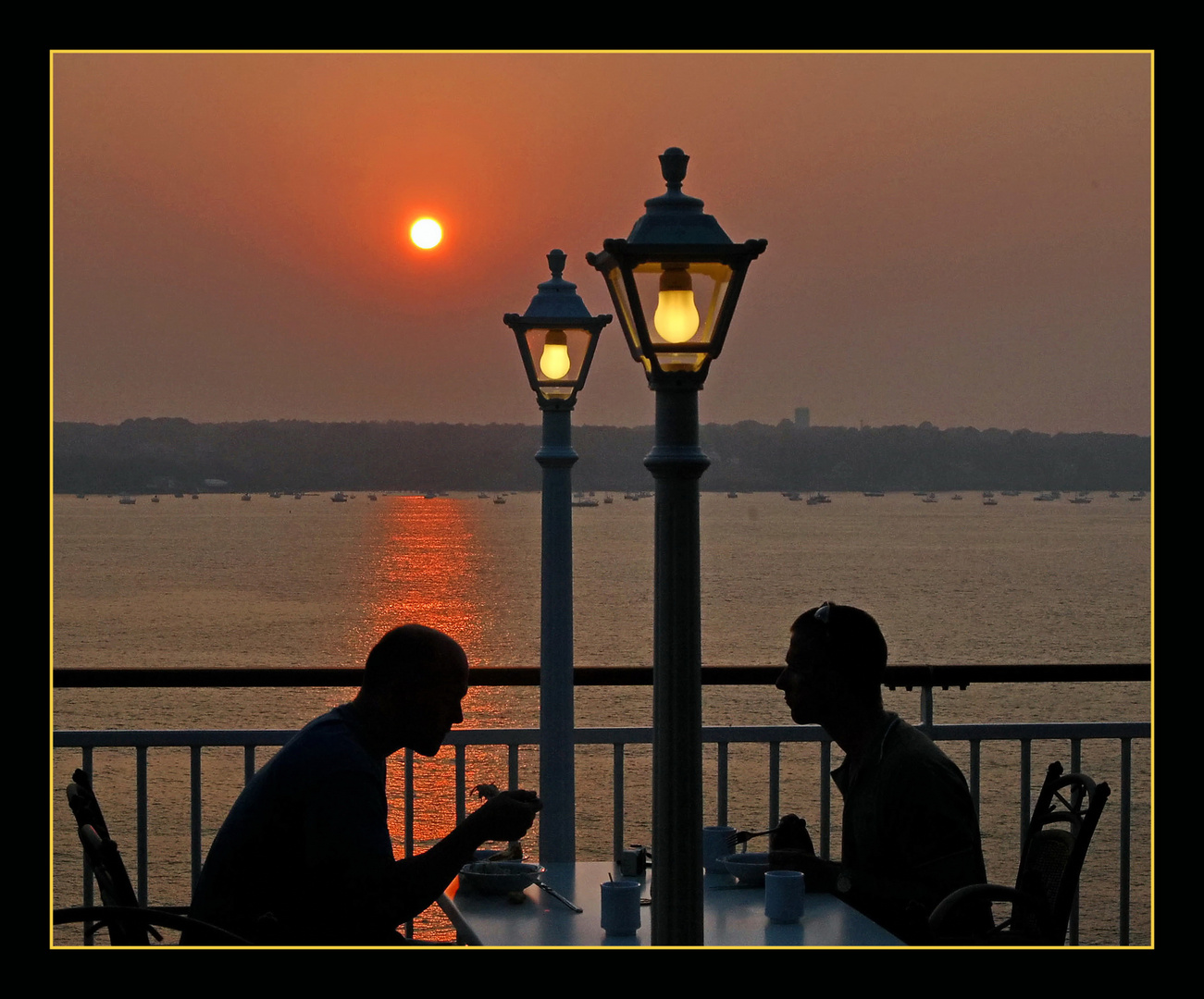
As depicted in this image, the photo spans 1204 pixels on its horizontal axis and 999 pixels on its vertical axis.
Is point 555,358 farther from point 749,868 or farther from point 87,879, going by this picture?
point 87,879

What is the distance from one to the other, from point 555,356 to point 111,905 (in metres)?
2.27

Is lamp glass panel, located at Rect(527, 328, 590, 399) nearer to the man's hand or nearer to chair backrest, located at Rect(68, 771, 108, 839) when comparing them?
the man's hand

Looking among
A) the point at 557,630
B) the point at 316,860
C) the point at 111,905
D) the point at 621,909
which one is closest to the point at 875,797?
the point at 621,909

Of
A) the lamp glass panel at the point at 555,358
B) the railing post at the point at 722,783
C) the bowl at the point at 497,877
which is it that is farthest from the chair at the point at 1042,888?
the lamp glass panel at the point at 555,358

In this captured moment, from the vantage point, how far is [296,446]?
84.5m

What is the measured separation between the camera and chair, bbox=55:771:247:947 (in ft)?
7.75

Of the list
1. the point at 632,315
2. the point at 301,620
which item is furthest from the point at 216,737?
the point at 301,620

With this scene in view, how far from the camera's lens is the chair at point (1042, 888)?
272cm

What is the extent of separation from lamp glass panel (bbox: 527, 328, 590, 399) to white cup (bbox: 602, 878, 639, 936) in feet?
6.40

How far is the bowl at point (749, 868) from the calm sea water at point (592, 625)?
10.2 metres

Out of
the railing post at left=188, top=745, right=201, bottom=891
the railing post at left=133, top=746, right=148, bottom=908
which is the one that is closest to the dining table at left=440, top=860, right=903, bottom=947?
the railing post at left=188, top=745, right=201, bottom=891

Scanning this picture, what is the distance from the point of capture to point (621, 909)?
2.73 meters

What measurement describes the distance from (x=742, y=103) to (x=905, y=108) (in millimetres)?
15954

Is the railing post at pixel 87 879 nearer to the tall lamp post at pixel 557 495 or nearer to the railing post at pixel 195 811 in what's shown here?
the railing post at pixel 195 811
